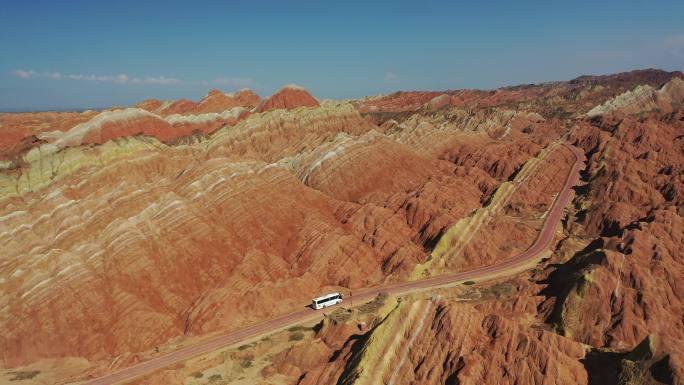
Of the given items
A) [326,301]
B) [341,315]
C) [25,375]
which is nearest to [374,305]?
[341,315]

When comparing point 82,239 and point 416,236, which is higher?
point 82,239

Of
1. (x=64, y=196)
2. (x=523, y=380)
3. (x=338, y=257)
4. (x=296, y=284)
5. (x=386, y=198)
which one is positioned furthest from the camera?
(x=386, y=198)

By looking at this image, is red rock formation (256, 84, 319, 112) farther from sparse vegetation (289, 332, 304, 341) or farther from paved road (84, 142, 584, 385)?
sparse vegetation (289, 332, 304, 341)

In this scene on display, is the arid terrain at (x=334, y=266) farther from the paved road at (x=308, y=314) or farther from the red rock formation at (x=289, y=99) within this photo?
the red rock formation at (x=289, y=99)

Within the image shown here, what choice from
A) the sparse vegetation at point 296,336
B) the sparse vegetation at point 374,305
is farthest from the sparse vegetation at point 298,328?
the sparse vegetation at point 374,305

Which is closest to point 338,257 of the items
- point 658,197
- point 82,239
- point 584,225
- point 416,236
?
point 416,236

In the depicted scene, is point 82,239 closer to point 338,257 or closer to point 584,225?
point 338,257

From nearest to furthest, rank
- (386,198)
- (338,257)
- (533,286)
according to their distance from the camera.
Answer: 1. (533,286)
2. (338,257)
3. (386,198)
